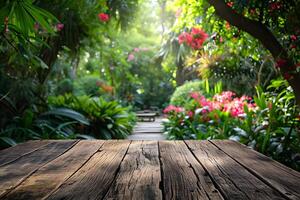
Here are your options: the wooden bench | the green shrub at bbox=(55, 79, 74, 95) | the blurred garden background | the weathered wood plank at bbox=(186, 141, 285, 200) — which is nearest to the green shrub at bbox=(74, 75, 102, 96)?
the green shrub at bbox=(55, 79, 74, 95)

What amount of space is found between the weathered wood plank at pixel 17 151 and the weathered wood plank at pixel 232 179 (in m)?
0.90

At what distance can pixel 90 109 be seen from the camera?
204 inches

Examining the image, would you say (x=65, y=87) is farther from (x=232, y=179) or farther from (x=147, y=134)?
(x=232, y=179)

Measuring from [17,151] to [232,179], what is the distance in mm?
1158

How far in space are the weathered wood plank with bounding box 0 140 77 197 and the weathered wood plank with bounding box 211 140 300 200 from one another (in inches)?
34.9

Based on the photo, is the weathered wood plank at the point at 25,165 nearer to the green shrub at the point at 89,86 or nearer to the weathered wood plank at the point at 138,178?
the weathered wood plank at the point at 138,178

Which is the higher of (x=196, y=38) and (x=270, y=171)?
(x=196, y=38)

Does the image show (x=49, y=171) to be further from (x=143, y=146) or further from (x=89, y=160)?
(x=143, y=146)

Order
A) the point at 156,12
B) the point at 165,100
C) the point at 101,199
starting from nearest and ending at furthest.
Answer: the point at 101,199 → the point at 165,100 → the point at 156,12

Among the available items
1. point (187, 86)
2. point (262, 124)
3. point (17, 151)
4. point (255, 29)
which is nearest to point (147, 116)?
point (187, 86)

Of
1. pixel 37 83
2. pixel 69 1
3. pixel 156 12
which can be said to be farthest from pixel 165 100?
pixel 69 1

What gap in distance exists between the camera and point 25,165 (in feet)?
4.07

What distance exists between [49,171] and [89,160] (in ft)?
0.76

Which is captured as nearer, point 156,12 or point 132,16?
point 132,16
